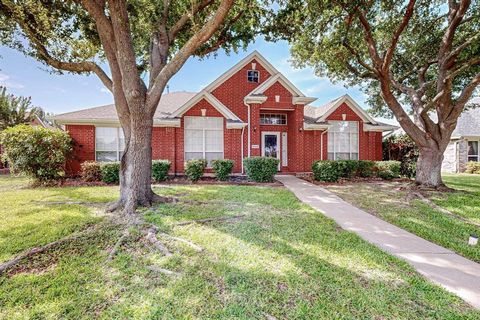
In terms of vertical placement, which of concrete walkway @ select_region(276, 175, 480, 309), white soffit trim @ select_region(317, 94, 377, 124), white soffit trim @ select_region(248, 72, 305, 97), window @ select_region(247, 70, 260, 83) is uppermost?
window @ select_region(247, 70, 260, 83)

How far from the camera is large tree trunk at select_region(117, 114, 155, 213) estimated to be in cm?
630

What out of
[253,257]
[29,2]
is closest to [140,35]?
[29,2]

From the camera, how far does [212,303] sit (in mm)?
2637

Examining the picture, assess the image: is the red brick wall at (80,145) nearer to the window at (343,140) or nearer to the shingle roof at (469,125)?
the window at (343,140)

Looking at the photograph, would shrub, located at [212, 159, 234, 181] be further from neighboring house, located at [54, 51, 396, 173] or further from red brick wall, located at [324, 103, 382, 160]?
red brick wall, located at [324, 103, 382, 160]

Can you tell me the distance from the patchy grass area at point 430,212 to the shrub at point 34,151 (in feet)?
44.3

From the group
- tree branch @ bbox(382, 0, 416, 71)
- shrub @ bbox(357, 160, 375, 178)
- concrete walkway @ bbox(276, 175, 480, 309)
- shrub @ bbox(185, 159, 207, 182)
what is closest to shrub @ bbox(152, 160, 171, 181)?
shrub @ bbox(185, 159, 207, 182)

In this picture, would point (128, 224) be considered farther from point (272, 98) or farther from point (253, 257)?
point (272, 98)

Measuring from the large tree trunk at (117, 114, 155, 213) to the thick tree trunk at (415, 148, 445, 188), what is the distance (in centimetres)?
1201

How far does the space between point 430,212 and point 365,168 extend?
7.11 meters

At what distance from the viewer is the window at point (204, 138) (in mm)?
13641

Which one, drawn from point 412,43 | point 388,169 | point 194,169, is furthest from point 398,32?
point 194,169

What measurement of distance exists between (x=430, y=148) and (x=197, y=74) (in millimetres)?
16403

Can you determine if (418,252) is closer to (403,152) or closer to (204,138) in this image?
(204,138)
